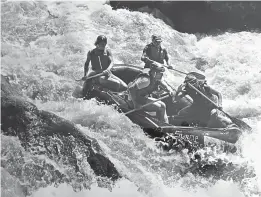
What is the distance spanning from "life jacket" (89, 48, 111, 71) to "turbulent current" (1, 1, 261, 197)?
0.69 feet

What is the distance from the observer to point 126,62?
29.4 feet

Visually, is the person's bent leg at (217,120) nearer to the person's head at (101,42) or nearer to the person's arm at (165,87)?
the person's arm at (165,87)

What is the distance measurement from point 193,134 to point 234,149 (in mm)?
778

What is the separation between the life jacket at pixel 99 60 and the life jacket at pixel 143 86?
21.9 inches

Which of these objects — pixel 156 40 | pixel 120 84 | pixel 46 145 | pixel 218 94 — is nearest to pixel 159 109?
pixel 120 84

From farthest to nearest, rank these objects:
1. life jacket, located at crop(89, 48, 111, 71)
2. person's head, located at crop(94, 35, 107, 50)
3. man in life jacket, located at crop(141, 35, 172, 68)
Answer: man in life jacket, located at crop(141, 35, 172, 68) < person's head, located at crop(94, 35, 107, 50) < life jacket, located at crop(89, 48, 111, 71)

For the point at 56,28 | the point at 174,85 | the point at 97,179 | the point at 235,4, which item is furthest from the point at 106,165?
the point at 235,4

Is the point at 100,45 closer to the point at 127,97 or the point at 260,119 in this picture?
the point at 127,97

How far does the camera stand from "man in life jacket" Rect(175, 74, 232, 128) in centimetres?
883

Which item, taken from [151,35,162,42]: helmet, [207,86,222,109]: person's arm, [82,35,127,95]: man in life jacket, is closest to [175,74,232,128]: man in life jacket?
[207,86,222,109]: person's arm

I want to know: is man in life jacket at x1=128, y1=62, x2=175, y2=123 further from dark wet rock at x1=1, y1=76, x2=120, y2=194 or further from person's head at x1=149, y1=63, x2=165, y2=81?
dark wet rock at x1=1, y1=76, x2=120, y2=194

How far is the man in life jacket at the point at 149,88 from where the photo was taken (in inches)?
341

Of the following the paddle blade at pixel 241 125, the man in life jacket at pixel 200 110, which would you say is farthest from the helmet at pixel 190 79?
the paddle blade at pixel 241 125

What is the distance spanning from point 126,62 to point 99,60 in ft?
1.67
